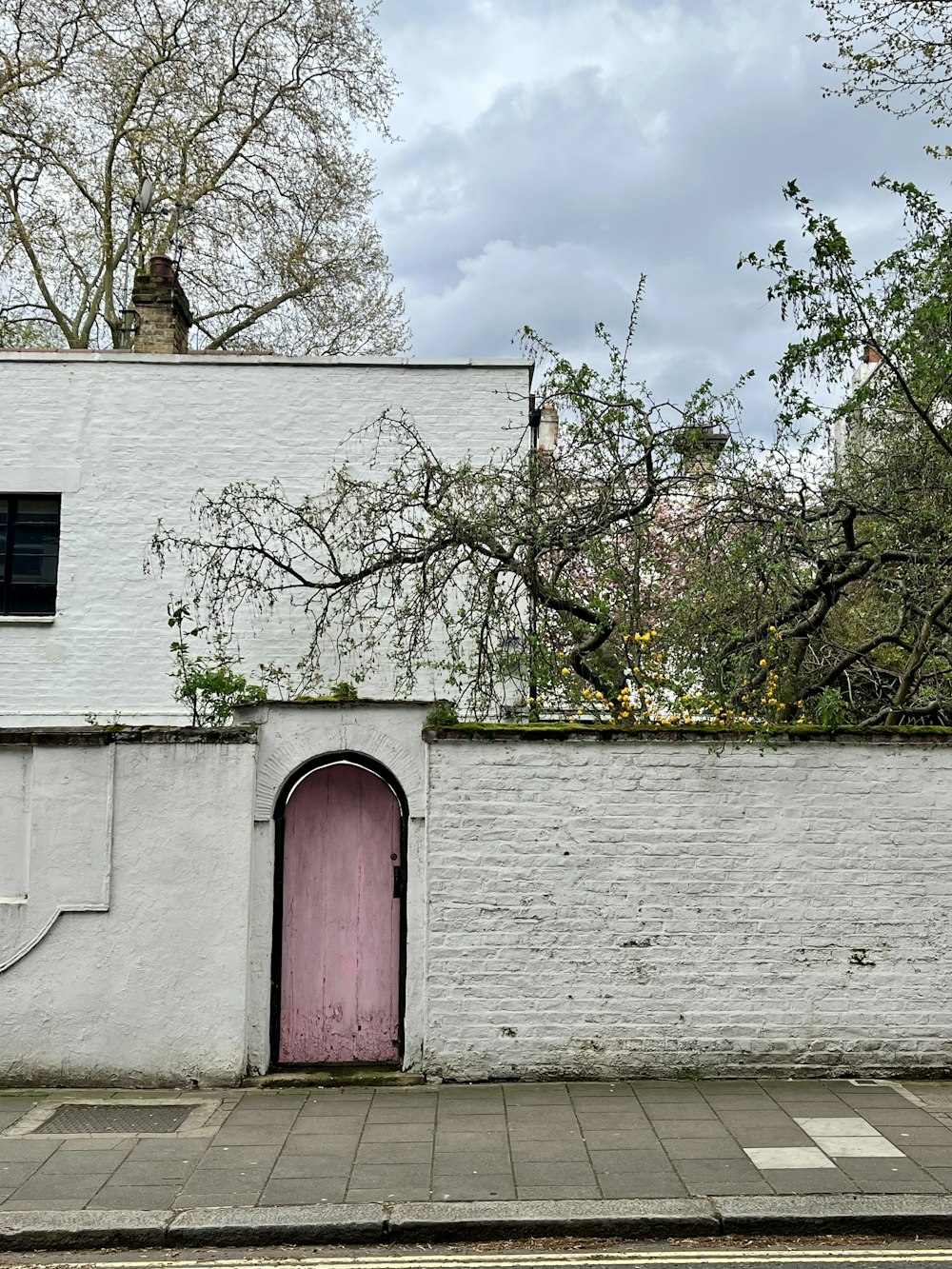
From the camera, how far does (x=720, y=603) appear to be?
11062mm

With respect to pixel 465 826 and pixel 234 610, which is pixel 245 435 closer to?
pixel 234 610

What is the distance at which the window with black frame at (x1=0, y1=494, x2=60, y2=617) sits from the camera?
14320mm

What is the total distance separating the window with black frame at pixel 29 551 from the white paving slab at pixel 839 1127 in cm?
1042

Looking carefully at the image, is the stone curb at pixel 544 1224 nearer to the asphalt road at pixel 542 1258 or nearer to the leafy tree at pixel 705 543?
the asphalt road at pixel 542 1258

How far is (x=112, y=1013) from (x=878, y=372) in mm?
8878

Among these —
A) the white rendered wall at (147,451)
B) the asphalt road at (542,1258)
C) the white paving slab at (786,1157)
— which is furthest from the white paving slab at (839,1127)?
the white rendered wall at (147,451)

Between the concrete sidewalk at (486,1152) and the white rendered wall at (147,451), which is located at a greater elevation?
the white rendered wall at (147,451)

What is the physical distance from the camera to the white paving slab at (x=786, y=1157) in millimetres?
6809

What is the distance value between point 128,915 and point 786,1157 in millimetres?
4707

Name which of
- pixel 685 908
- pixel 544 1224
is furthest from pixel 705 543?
pixel 544 1224

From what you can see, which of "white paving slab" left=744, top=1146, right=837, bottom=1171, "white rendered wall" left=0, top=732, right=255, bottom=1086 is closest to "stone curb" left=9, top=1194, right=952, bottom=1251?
"white paving slab" left=744, top=1146, right=837, bottom=1171

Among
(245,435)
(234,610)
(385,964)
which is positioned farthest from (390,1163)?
(245,435)

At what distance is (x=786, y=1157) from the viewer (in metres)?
6.93

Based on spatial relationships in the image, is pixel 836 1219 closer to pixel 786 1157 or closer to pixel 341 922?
pixel 786 1157
